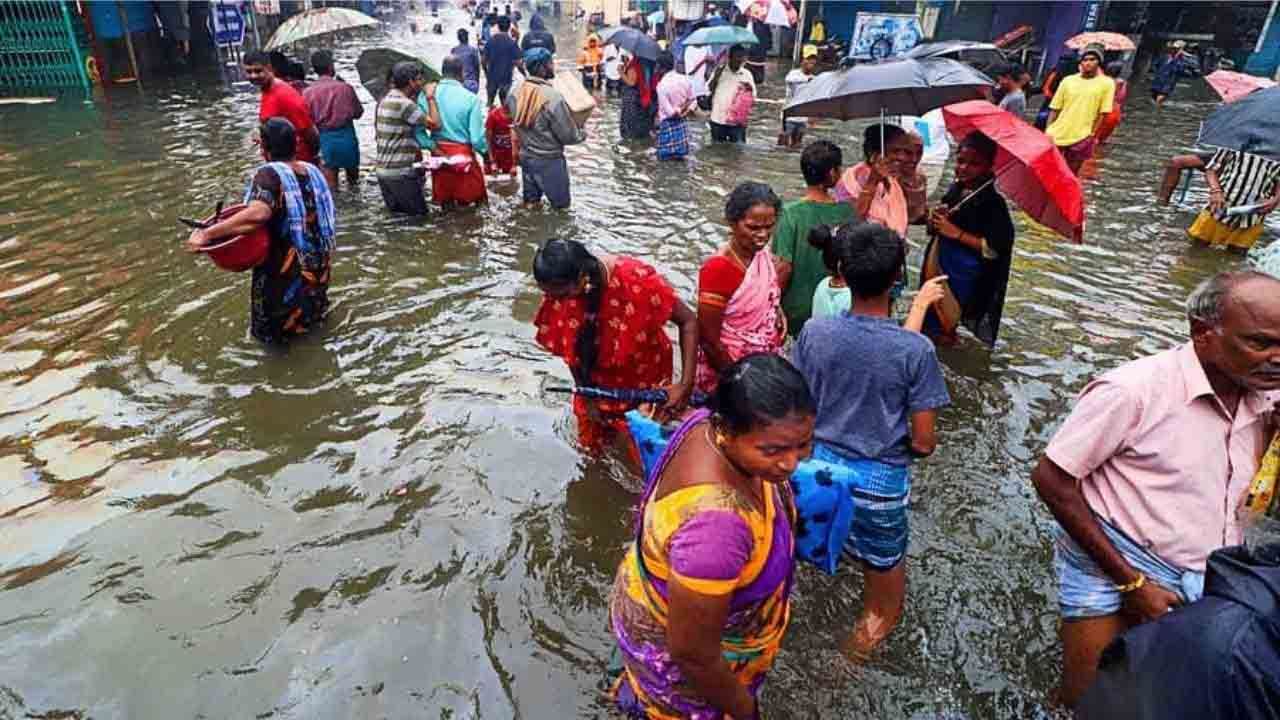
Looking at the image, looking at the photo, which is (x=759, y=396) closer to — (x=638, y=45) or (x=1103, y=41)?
(x=638, y=45)

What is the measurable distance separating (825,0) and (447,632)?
24.1 meters

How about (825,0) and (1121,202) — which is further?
(825,0)

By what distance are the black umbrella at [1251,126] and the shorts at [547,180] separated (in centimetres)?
571

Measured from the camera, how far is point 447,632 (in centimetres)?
294

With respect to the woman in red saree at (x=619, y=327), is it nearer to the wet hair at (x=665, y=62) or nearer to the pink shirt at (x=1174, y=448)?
the pink shirt at (x=1174, y=448)

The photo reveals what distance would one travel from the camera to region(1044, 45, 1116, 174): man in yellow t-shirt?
841cm

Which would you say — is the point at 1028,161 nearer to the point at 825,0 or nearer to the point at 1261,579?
the point at 1261,579

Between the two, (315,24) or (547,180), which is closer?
(547,180)

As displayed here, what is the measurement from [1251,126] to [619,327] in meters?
5.27

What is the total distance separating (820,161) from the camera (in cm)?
370

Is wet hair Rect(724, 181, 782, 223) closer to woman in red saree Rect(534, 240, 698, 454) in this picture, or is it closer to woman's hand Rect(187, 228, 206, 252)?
woman in red saree Rect(534, 240, 698, 454)

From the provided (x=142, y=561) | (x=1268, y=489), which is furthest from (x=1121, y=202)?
(x=142, y=561)

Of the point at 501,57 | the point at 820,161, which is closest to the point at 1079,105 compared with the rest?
the point at 820,161

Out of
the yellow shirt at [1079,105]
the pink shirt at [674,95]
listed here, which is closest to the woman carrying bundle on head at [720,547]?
the yellow shirt at [1079,105]
